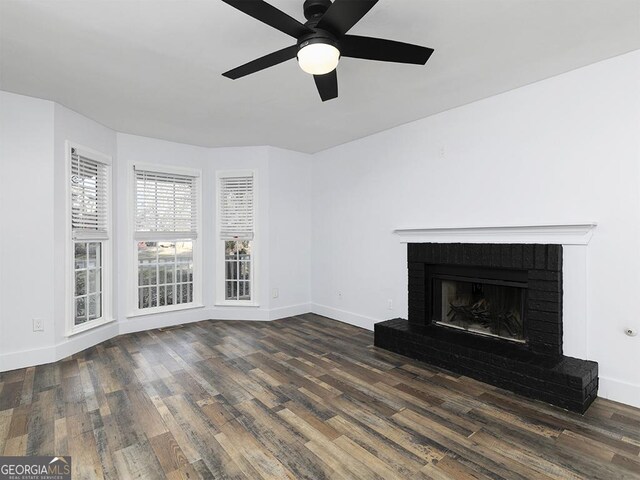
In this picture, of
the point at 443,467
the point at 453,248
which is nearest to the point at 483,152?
the point at 453,248

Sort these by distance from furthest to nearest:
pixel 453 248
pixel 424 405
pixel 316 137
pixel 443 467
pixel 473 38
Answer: pixel 316 137
pixel 453 248
pixel 424 405
pixel 473 38
pixel 443 467

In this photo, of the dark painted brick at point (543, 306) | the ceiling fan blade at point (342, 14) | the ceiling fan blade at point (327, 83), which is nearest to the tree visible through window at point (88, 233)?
the ceiling fan blade at point (327, 83)

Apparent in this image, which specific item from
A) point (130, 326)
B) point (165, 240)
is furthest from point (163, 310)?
point (165, 240)

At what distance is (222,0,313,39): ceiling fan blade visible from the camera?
1531 millimetres

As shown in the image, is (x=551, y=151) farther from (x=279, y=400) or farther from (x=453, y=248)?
(x=279, y=400)

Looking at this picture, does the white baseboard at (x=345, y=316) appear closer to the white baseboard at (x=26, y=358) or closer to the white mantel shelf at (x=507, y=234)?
the white mantel shelf at (x=507, y=234)

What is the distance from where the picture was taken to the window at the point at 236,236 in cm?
521

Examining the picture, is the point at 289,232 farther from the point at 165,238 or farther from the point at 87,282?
the point at 87,282

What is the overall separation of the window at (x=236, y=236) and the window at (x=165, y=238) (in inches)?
15.6

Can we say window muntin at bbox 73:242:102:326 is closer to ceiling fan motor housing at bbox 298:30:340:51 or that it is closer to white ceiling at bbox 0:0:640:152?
white ceiling at bbox 0:0:640:152

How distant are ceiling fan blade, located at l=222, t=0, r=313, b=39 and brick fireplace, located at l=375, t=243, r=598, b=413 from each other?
2.64 metres

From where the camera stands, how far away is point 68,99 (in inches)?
134

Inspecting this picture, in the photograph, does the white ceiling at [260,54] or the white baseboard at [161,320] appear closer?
the white ceiling at [260,54]

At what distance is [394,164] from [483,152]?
3.72 ft
